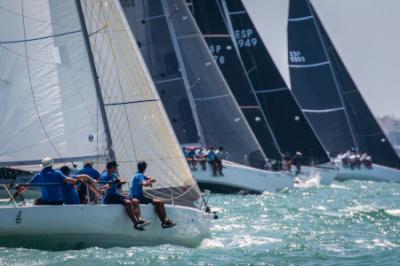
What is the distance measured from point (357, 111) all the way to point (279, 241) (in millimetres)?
35354

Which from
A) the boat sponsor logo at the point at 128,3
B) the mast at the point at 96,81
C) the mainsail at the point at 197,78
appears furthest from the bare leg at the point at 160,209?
the boat sponsor logo at the point at 128,3

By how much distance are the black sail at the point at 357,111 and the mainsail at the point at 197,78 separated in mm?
20072

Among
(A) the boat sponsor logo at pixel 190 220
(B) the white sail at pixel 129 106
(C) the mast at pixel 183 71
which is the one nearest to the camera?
(A) the boat sponsor logo at pixel 190 220

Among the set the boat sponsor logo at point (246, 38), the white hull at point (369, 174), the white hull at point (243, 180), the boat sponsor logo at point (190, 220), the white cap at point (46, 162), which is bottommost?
the white hull at point (369, 174)

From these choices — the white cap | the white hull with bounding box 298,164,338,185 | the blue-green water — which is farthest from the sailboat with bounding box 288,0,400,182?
the white cap

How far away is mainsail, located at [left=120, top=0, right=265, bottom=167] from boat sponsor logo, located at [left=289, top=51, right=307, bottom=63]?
18.4 metres

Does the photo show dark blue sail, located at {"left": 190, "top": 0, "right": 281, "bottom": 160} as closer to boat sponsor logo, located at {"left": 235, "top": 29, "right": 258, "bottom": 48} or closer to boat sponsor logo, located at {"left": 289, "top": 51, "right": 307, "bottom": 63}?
boat sponsor logo, located at {"left": 235, "top": 29, "right": 258, "bottom": 48}

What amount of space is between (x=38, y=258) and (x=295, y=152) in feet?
88.0

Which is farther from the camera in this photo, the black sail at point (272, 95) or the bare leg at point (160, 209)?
the black sail at point (272, 95)

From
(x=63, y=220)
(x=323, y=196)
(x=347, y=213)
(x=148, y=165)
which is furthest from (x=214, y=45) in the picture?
(x=63, y=220)

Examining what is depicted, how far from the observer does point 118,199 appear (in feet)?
49.6

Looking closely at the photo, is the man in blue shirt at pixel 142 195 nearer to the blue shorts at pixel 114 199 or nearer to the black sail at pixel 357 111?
the blue shorts at pixel 114 199

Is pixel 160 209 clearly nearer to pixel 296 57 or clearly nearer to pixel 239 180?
pixel 239 180

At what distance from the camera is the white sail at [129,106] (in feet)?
55.8
